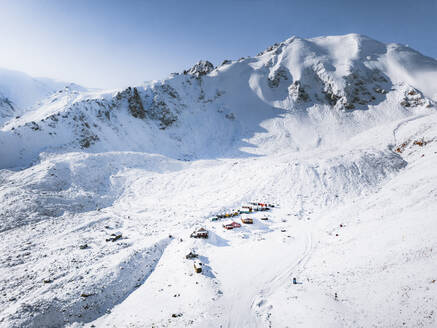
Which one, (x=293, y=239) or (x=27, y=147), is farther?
(x=27, y=147)

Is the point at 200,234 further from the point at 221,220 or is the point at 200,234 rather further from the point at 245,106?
the point at 245,106

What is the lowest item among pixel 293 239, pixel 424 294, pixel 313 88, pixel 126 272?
pixel 126 272

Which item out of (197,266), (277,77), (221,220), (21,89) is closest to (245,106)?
(277,77)

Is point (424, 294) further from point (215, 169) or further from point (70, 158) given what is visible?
point (70, 158)

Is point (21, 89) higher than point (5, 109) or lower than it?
higher

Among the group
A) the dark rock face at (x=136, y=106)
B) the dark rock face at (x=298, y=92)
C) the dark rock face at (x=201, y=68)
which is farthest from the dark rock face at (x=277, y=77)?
the dark rock face at (x=136, y=106)

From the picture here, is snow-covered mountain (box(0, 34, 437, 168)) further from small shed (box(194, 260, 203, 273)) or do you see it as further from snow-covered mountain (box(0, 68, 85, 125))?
small shed (box(194, 260, 203, 273))

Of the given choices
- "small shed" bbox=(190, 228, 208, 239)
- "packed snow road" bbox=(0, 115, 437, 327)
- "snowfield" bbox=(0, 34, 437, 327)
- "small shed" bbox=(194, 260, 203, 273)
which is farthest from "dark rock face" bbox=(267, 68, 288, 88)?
"small shed" bbox=(194, 260, 203, 273)

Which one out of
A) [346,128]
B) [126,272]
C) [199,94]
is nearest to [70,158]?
[126,272]
